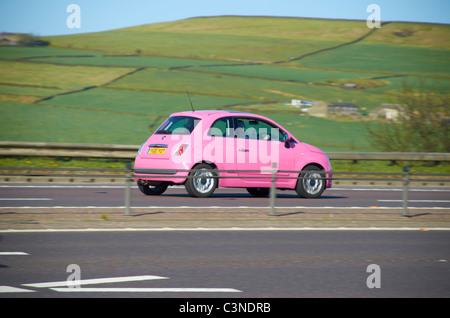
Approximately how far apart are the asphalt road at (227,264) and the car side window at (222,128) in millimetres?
4067

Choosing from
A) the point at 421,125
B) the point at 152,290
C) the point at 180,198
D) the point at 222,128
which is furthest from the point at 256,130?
the point at 421,125

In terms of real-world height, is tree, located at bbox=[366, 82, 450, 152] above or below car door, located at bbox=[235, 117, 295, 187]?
above

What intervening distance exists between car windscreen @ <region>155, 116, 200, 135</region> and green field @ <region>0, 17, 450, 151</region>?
12.5 metres

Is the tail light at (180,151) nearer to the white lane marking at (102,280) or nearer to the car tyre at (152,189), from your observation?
the car tyre at (152,189)

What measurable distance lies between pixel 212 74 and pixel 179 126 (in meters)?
33.1

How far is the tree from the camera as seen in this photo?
22453 mm

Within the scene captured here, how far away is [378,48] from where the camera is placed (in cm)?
6200

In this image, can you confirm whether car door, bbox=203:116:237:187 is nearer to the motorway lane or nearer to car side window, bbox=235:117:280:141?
car side window, bbox=235:117:280:141

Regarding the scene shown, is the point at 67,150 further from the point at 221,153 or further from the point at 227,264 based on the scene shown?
the point at 227,264

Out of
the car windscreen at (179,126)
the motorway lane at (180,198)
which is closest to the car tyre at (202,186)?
the motorway lane at (180,198)

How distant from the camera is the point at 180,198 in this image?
44.2ft

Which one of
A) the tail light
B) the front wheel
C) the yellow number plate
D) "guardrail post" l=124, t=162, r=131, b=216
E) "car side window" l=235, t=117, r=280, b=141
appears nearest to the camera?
"guardrail post" l=124, t=162, r=131, b=216

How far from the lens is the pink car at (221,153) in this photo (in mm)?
12883

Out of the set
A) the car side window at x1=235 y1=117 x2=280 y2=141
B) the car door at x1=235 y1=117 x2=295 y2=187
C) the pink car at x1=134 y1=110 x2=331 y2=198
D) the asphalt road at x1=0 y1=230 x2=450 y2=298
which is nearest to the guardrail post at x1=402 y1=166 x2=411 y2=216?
the asphalt road at x1=0 y1=230 x2=450 y2=298
